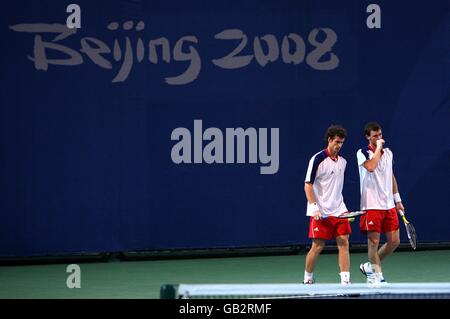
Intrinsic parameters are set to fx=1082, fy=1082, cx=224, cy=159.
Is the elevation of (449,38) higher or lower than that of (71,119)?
higher

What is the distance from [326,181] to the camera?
10.4 meters

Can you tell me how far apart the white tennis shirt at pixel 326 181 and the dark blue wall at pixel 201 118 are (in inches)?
129

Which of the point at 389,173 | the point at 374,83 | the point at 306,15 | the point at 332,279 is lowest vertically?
the point at 332,279

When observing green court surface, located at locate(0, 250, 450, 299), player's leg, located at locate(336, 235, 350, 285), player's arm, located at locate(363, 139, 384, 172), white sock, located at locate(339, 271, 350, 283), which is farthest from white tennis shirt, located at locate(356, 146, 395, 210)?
green court surface, located at locate(0, 250, 450, 299)

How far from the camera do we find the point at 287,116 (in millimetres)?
13766

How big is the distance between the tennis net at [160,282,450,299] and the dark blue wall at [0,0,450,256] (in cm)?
760

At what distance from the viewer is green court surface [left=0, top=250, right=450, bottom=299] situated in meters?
10.9

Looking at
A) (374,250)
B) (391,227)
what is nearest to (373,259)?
(374,250)

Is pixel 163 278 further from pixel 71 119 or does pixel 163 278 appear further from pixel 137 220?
pixel 71 119

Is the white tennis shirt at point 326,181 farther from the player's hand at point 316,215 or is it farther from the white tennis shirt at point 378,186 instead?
the white tennis shirt at point 378,186

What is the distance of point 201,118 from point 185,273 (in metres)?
2.11
